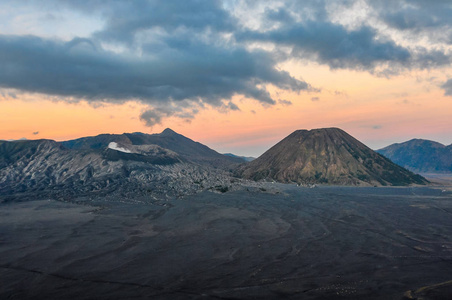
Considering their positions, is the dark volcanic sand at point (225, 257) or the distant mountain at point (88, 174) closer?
the dark volcanic sand at point (225, 257)

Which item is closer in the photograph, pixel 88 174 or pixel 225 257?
pixel 225 257

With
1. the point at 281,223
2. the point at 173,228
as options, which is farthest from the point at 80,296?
the point at 281,223

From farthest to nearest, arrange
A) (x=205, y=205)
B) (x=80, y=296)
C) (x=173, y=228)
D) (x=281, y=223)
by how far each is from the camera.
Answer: (x=205, y=205) → (x=281, y=223) → (x=173, y=228) → (x=80, y=296)

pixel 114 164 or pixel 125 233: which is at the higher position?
pixel 114 164

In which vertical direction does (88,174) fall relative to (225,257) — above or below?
above

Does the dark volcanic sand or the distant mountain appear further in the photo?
the distant mountain

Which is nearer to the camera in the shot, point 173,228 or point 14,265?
point 14,265

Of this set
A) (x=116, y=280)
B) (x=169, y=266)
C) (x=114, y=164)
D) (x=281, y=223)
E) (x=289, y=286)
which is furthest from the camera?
(x=114, y=164)

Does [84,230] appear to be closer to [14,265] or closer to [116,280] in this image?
[14,265]
